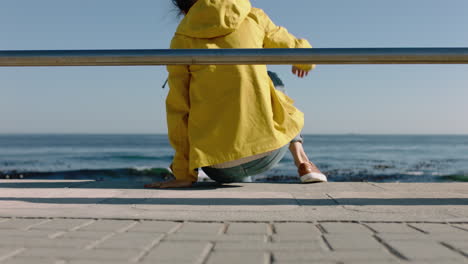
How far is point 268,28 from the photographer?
2705 mm

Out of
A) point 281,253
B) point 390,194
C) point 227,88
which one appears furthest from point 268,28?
point 281,253

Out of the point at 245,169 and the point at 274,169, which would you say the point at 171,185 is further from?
the point at 274,169

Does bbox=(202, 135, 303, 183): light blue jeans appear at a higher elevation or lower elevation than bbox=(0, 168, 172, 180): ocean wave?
higher

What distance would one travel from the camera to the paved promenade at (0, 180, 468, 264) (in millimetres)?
1160

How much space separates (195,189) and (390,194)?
119 cm

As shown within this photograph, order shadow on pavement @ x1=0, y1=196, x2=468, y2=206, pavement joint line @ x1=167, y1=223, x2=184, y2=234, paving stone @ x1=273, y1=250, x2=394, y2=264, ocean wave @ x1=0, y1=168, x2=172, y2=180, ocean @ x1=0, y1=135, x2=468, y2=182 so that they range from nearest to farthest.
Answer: paving stone @ x1=273, y1=250, x2=394, y2=264 → pavement joint line @ x1=167, y1=223, x2=184, y2=234 → shadow on pavement @ x1=0, y1=196, x2=468, y2=206 → ocean wave @ x1=0, y1=168, x2=172, y2=180 → ocean @ x1=0, y1=135, x2=468, y2=182

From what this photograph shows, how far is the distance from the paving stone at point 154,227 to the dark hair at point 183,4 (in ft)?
5.46

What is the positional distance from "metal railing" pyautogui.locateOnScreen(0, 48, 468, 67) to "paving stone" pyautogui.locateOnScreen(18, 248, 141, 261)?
38.0 inches

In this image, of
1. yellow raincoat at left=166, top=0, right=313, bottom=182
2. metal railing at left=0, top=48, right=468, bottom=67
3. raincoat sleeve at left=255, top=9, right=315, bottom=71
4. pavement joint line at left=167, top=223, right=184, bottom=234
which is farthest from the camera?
raincoat sleeve at left=255, top=9, right=315, bottom=71

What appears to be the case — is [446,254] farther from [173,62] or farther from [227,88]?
[227,88]

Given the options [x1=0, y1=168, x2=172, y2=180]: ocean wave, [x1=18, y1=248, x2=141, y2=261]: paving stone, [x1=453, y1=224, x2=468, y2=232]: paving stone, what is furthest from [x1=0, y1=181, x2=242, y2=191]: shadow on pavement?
[x1=0, y1=168, x2=172, y2=180]: ocean wave

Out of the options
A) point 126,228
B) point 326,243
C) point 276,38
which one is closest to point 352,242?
point 326,243

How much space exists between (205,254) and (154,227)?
0.39 metres

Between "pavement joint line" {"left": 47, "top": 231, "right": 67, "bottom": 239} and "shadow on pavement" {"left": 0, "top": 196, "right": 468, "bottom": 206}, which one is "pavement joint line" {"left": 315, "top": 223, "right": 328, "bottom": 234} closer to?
"shadow on pavement" {"left": 0, "top": 196, "right": 468, "bottom": 206}
